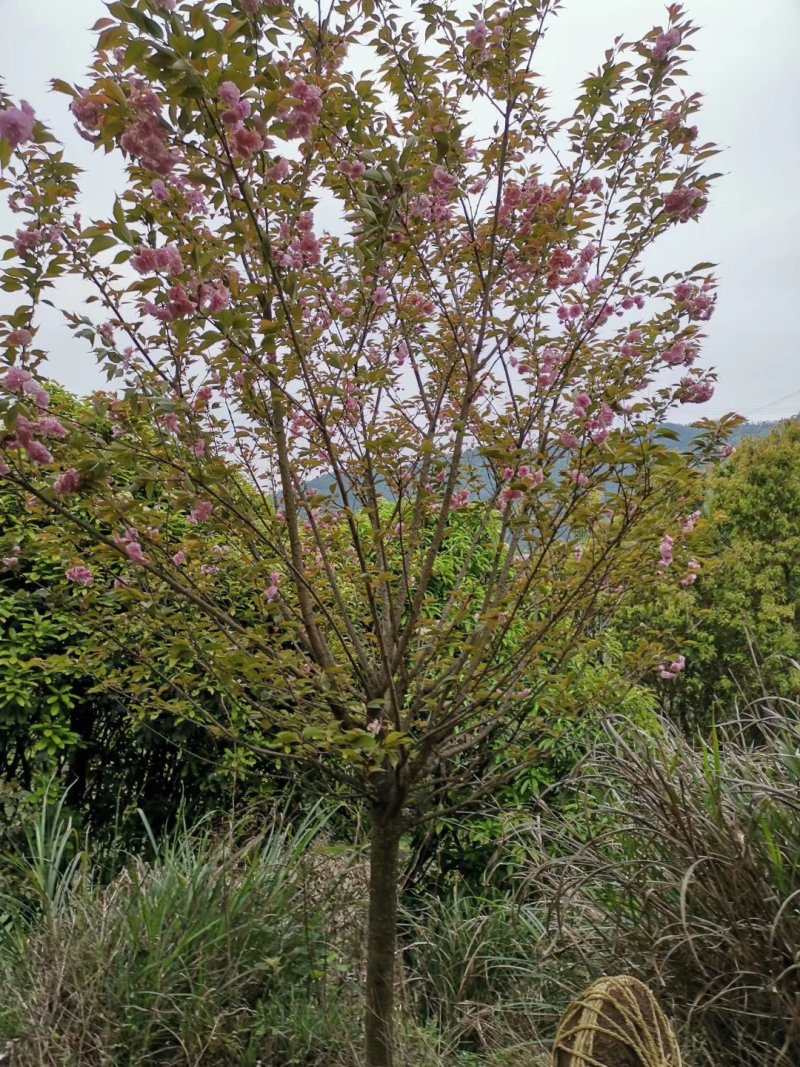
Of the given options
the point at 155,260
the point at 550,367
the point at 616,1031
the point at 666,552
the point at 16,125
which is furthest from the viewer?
the point at 550,367

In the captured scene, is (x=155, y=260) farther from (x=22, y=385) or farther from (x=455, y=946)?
(x=455, y=946)

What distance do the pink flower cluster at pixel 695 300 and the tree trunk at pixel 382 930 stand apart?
1610 mm

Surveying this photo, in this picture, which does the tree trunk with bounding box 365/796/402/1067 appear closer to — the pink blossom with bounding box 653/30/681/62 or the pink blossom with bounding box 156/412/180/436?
the pink blossom with bounding box 156/412/180/436

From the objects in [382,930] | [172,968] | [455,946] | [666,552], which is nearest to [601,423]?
[666,552]

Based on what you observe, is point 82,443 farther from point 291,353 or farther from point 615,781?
point 615,781

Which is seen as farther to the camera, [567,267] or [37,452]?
[567,267]

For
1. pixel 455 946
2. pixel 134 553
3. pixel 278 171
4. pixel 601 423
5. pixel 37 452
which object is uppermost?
pixel 278 171

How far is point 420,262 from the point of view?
2385 mm

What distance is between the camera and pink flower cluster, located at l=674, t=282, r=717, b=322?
2398 millimetres

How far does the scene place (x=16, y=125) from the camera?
138 centimetres

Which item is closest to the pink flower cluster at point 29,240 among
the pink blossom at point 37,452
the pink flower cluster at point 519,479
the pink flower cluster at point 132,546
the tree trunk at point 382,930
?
the pink blossom at point 37,452

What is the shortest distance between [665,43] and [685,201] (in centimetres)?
40

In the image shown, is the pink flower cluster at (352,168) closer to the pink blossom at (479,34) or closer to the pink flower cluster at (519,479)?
the pink blossom at (479,34)

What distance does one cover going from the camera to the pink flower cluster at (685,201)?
2.17 m
